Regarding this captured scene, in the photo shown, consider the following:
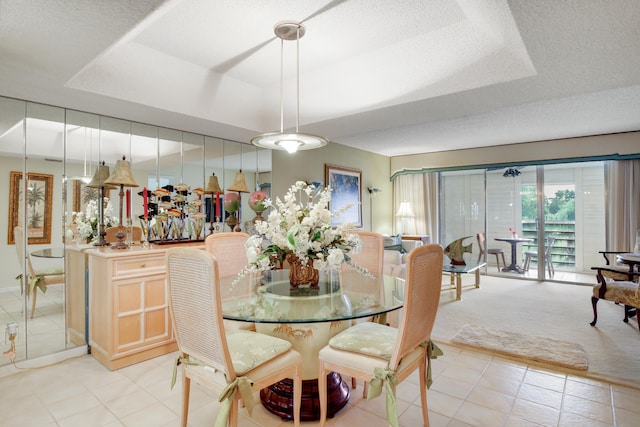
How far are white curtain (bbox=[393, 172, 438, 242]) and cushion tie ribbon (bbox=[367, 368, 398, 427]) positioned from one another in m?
5.84

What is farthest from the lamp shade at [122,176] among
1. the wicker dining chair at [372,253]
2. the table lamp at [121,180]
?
the wicker dining chair at [372,253]

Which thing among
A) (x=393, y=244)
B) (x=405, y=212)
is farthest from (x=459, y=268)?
(x=405, y=212)

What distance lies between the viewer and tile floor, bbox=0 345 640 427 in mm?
2006

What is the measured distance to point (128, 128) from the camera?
3.33 metres

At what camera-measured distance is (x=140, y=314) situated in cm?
285

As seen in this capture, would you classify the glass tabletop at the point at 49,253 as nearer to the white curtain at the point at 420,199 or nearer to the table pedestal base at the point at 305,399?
the table pedestal base at the point at 305,399

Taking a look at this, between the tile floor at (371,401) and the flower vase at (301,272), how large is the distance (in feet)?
2.65

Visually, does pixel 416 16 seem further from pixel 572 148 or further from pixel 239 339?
pixel 572 148

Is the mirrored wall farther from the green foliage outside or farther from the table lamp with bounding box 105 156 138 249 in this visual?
the green foliage outside

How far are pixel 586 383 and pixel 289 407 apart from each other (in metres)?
2.17

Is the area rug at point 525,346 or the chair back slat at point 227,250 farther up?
the chair back slat at point 227,250

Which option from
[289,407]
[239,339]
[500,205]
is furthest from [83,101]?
[500,205]

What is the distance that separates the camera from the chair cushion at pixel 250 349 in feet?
5.25

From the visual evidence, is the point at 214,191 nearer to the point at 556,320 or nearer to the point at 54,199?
the point at 54,199
